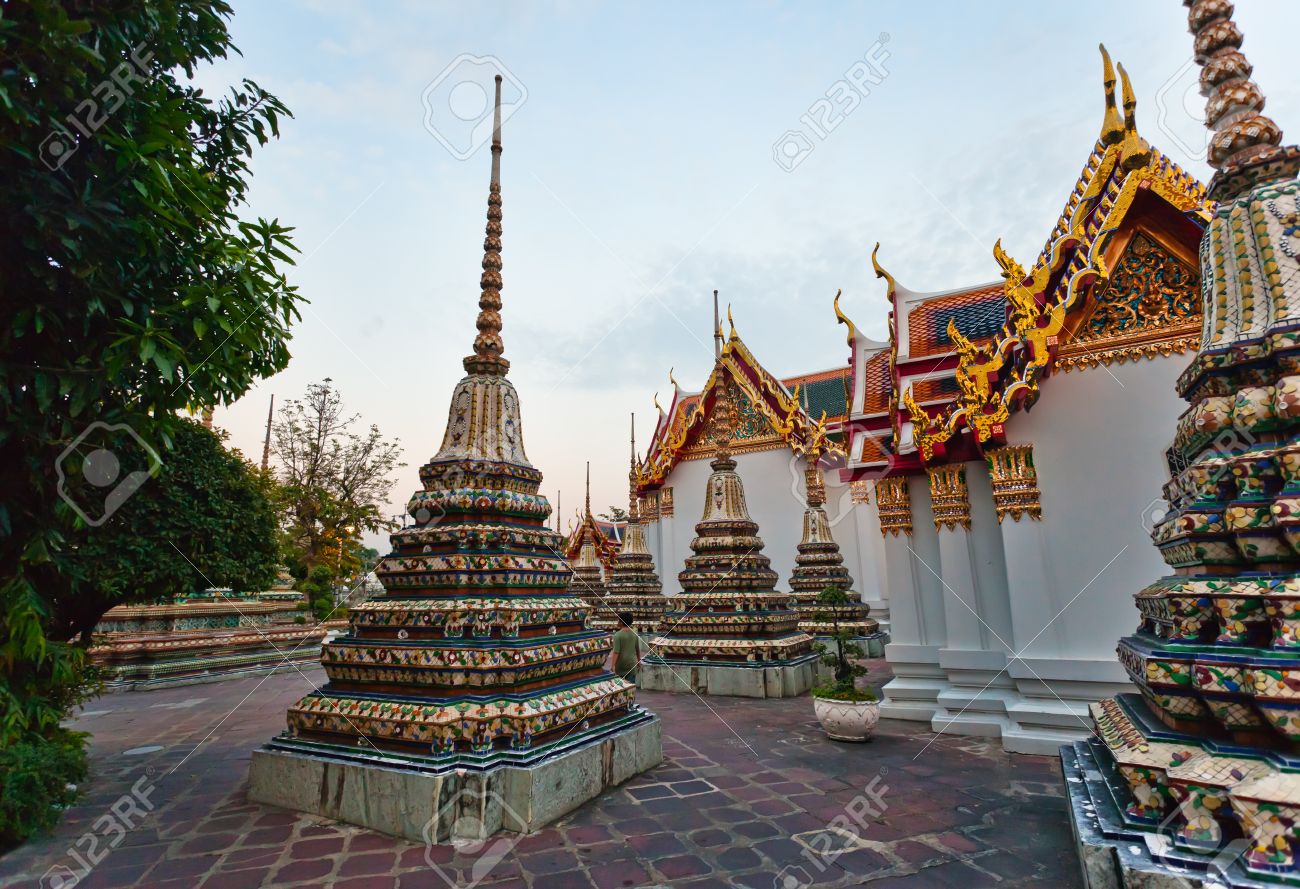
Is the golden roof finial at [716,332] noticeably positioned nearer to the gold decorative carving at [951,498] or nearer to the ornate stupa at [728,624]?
the ornate stupa at [728,624]

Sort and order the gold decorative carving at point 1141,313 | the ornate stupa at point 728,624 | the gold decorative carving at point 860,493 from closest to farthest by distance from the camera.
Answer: the gold decorative carving at point 1141,313 → the ornate stupa at point 728,624 → the gold decorative carving at point 860,493

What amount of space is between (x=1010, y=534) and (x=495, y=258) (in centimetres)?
552

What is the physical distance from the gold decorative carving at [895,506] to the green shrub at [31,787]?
779 centimetres

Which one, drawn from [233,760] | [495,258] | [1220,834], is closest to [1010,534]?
[1220,834]

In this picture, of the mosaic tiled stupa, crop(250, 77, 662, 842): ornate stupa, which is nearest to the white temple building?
the mosaic tiled stupa

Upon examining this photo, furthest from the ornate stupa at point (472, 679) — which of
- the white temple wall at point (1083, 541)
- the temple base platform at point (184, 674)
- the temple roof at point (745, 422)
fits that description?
the temple roof at point (745, 422)

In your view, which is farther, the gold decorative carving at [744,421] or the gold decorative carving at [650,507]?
the gold decorative carving at [650,507]

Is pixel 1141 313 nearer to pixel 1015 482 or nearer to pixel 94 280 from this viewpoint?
pixel 1015 482

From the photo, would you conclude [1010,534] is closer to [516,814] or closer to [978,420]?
[978,420]

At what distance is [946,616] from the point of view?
23.2 feet

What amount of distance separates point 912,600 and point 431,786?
19.7 ft

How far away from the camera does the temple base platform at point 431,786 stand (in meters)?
3.92

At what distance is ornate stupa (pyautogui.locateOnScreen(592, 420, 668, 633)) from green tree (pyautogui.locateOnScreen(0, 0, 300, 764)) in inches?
463

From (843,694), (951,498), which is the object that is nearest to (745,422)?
(951,498)
